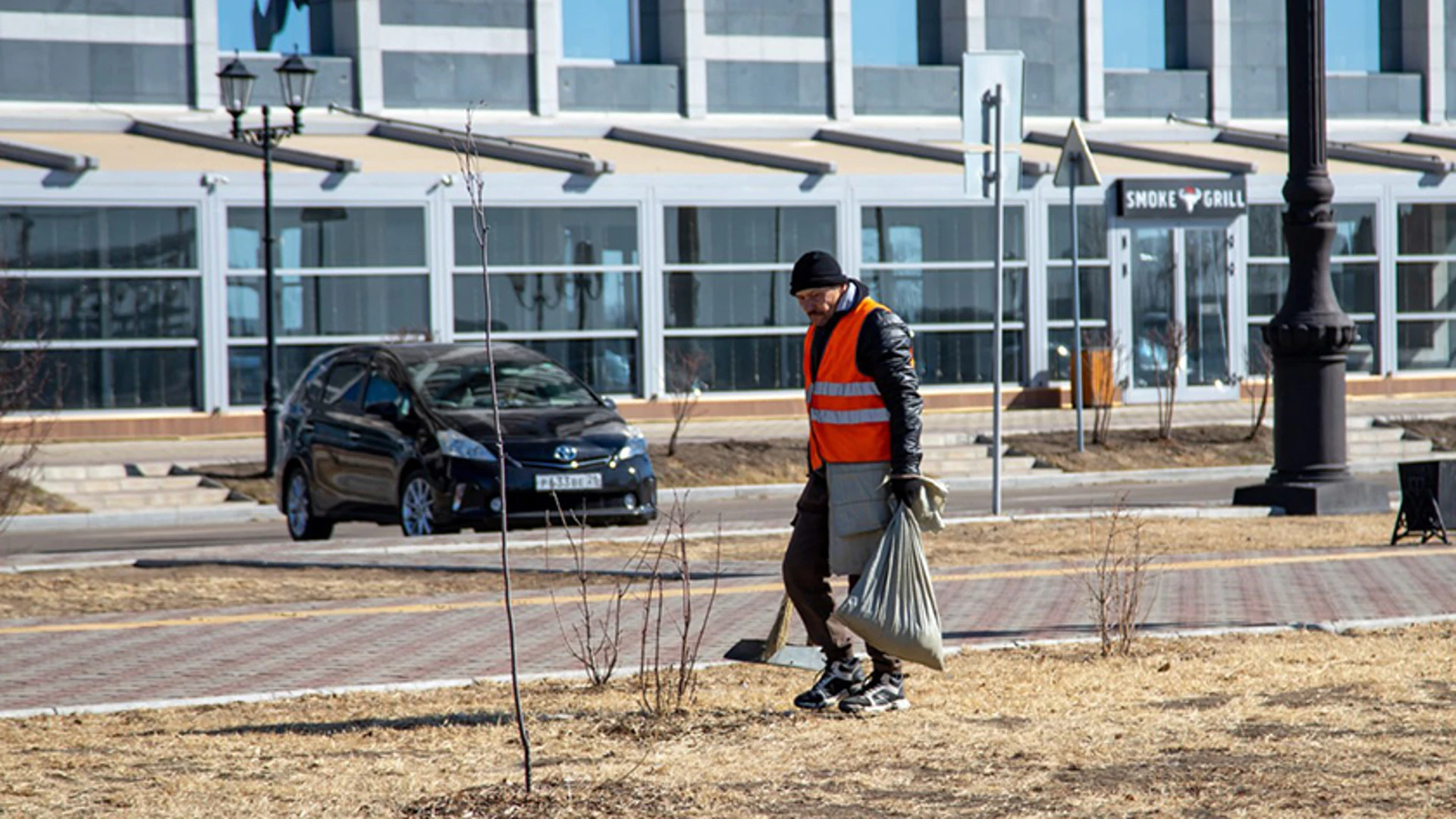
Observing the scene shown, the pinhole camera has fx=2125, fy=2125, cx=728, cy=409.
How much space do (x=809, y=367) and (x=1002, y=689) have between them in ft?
4.89

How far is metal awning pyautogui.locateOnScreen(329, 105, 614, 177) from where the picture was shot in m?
31.3

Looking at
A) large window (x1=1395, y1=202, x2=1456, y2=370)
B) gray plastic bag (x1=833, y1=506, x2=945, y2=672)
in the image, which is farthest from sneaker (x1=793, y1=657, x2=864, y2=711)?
large window (x1=1395, y1=202, x2=1456, y2=370)

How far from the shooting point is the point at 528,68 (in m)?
37.1

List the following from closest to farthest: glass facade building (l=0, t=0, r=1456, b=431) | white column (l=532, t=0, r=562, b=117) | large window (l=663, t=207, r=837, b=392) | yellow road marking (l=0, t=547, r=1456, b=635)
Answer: yellow road marking (l=0, t=547, r=1456, b=635) < glass facade building (l=0, t=0, r=1456, b=431) < large window (l=663, t=207, r=837, b=392) < white column (l=532, t=0, r=562, b=117)

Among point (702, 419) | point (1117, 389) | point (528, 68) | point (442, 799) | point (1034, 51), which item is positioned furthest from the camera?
point (1034, 51)

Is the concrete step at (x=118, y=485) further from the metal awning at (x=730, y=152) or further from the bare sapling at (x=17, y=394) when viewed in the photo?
the metal awning at (x=730, y=152)

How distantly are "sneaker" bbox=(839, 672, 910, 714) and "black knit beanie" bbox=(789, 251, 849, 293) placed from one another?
1475 millimetres

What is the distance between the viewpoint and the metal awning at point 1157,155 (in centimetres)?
3550

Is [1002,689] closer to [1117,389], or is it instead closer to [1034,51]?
[1117,389]

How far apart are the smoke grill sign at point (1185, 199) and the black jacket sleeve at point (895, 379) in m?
27.8

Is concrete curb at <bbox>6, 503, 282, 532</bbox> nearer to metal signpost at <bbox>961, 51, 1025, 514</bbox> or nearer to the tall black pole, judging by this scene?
the tall black pole

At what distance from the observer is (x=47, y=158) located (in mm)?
28156

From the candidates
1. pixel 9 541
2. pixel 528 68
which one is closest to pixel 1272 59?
pixel 528 68

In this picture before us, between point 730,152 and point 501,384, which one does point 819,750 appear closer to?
point 501,384
